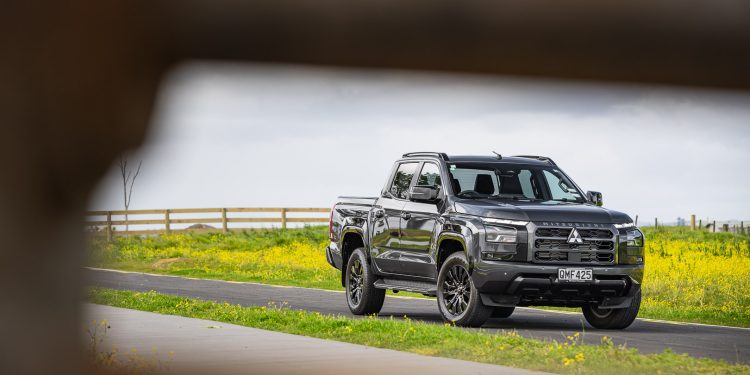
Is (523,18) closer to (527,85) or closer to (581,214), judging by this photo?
(527,85)

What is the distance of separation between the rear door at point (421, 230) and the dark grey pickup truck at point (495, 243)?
0.02 m

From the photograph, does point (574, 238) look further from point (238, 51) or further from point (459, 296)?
point (238, 51)

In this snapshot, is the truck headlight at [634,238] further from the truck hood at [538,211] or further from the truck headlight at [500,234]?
the truck headlight at [500,234]

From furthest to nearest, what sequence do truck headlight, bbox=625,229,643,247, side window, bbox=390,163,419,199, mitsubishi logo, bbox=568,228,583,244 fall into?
side window, bbox=390,163,419,199 < truck headlight, bbox=625,229,643,247 < mitsubishi logo, bbox=568,228,583,244

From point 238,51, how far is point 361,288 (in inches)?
592

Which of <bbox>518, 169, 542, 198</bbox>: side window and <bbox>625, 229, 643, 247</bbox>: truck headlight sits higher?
<bbox>518, 169, 542, 198</bbox>: side window

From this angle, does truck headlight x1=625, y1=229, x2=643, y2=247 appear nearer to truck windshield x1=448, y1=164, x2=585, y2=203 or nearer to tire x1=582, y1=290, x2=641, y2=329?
tire x1=582, y1=290, x2=641, y2=329

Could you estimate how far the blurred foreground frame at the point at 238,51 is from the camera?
77.1 inches

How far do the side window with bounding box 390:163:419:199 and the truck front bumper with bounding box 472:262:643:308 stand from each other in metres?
2.57

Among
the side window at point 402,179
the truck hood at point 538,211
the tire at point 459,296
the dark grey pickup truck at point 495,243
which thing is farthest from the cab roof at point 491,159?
the tire at point 459,296

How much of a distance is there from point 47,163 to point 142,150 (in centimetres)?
26

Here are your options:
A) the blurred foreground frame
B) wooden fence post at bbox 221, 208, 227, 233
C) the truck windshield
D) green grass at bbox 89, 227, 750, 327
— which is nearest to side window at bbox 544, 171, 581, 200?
the truck windshield

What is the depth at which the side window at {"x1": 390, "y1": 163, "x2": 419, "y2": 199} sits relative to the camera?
648 inches

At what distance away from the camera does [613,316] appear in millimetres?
15414
